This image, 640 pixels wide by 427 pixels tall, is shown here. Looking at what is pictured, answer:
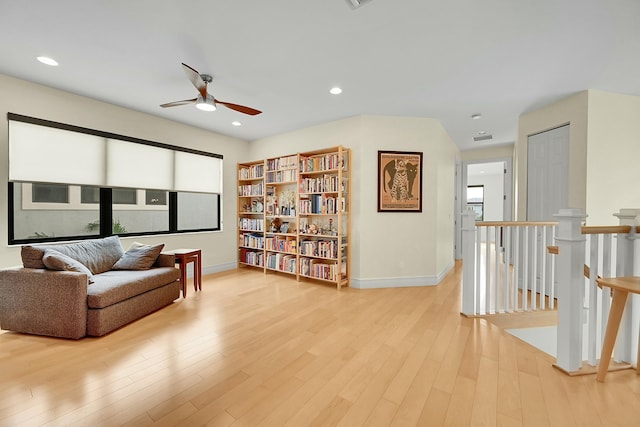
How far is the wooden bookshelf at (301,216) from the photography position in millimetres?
4145

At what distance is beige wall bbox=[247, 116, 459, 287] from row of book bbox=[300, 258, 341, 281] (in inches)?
12.1

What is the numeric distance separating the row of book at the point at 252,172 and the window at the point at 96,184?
2.06 feet

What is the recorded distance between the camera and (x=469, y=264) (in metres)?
2.88

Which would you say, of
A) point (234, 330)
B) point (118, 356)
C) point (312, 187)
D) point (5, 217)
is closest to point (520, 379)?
point (234, 330)

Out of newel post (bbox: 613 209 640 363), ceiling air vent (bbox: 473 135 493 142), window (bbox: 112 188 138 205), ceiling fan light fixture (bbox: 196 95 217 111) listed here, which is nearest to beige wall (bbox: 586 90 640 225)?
newel post (bbox: 613 209 640 363)

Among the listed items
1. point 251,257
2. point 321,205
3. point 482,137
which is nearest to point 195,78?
point 321,205

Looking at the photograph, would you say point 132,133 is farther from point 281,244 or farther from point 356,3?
point 356,3

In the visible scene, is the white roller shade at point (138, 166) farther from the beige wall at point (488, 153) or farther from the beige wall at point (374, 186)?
the beige wall at point (488, 153)

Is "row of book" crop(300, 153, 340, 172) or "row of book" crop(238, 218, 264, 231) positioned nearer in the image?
"row of book" crop(300, 153, 340, 172)

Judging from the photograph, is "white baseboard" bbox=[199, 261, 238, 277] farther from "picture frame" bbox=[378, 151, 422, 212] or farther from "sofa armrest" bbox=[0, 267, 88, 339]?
"picture frame" bbox=[378, 151, 422, 212]

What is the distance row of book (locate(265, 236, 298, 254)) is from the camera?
459 centimetres

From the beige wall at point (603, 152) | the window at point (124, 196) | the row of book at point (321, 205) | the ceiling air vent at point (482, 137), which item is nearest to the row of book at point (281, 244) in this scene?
the row of book at point (321, 205)

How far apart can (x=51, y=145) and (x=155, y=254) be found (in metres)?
1.81

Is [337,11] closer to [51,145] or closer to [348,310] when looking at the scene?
[348,310]
